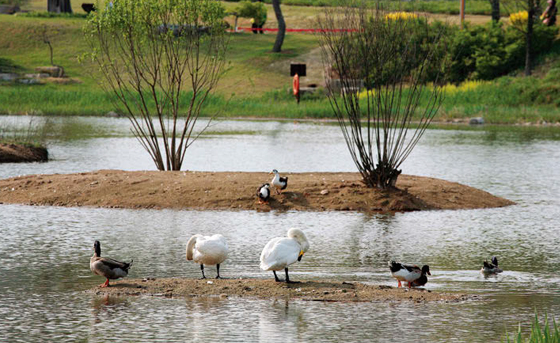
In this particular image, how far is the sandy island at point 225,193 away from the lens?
20.8 meters

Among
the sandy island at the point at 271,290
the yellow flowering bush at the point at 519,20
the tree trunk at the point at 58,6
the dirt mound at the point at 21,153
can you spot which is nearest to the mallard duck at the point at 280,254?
the sandy island at the point at 271,290

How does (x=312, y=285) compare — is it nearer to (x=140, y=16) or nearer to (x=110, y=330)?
(x=110, y=330)

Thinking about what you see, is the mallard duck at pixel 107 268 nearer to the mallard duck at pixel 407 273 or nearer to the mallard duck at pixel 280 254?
the mallard duck at pixel 280 254

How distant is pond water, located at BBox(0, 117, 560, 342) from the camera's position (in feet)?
34.1

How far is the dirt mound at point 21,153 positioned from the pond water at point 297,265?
0.63 meters

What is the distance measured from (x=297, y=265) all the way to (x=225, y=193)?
6973mm

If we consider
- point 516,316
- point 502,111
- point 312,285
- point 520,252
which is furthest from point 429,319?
point 502,111

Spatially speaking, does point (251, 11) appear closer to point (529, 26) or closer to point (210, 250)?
point (529, 26)

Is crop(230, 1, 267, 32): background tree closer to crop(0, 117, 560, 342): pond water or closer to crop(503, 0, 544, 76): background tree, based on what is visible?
crop(503, 0, 544, 76): background tree

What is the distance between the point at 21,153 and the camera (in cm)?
3016

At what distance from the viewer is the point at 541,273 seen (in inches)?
548

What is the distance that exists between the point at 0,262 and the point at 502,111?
40.7 m

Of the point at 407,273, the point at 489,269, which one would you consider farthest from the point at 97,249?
the point at 489,269

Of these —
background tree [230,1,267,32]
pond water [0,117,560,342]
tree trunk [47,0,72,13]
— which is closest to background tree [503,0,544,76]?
background tree [230,1,267,32]
